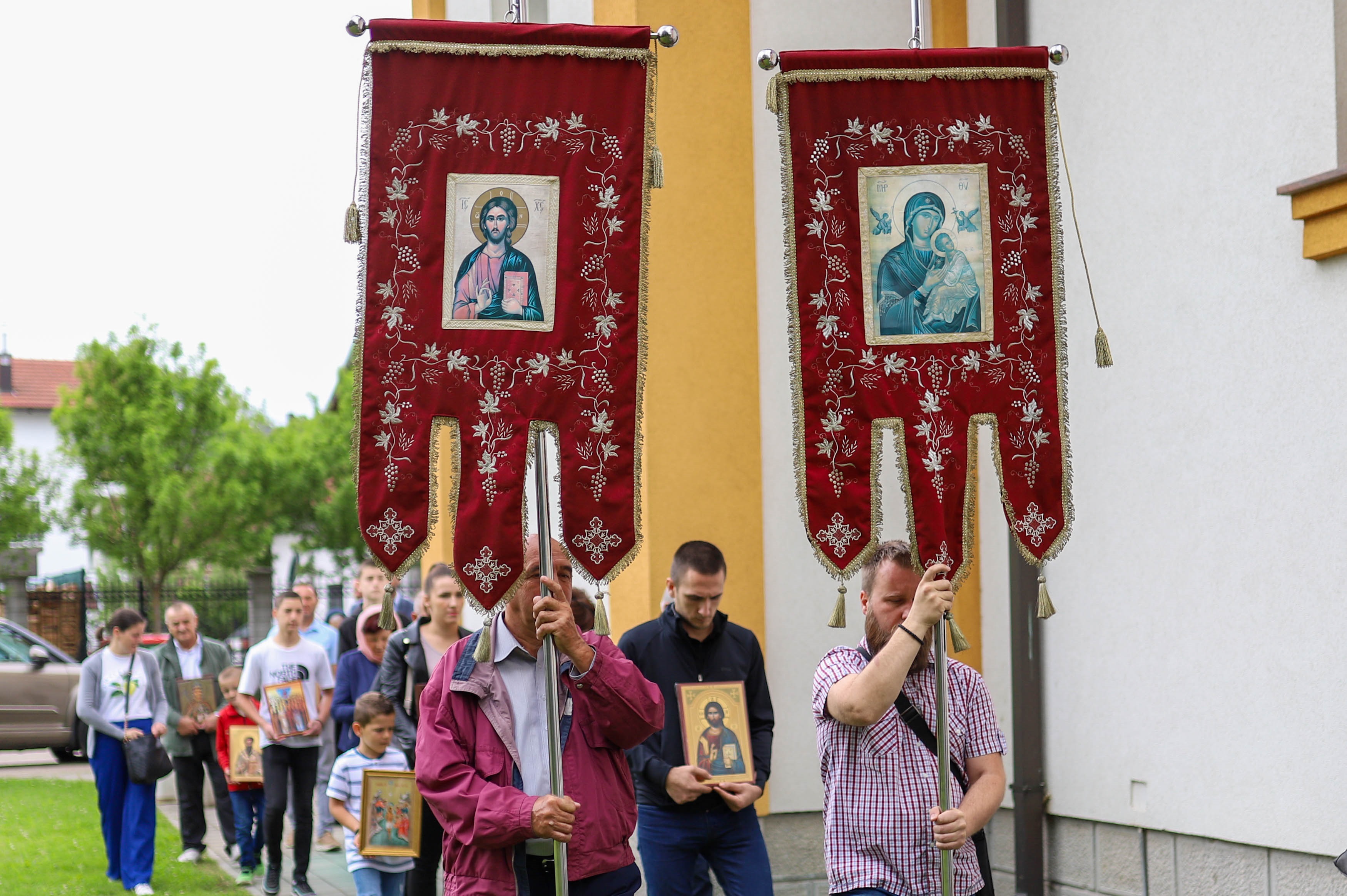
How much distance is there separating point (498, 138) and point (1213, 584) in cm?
435

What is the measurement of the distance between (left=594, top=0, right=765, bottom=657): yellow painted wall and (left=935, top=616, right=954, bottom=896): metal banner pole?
13.6 ft

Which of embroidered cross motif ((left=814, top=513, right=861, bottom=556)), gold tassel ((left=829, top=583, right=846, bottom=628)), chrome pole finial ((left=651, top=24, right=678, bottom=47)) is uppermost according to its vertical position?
chrome pole finial ((left=651, top=24, right=678, bottom=47))

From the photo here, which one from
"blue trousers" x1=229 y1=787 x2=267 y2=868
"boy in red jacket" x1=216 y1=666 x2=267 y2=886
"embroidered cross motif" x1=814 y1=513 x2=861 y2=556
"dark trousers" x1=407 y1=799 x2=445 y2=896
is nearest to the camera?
"embroidered cross motif" x1=814 y1=513 x2=861 y2=556

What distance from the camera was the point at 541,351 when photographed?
15.8 ft

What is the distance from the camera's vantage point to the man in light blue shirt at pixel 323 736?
→ 11.4m

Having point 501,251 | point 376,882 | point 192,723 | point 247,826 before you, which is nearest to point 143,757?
point 192,723

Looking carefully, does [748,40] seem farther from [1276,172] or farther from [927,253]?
[927,253]

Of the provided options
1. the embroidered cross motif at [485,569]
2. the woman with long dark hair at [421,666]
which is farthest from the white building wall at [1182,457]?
the embroidered cross motif at [485,569]

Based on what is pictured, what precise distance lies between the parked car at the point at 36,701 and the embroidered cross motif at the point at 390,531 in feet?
52.1

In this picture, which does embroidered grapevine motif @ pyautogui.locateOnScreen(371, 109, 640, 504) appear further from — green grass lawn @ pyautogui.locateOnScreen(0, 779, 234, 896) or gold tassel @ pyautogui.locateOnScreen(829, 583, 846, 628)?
green grass lawn @ pyautogui.locateOnScreen(0, 779, 234, 896)

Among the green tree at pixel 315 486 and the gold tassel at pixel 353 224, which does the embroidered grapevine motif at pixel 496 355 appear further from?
the green tree at pixel 315 486

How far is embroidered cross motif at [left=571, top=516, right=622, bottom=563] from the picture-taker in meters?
4.78

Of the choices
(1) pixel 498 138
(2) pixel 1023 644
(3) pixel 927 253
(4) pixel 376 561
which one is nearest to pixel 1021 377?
(3) pixel 927 253

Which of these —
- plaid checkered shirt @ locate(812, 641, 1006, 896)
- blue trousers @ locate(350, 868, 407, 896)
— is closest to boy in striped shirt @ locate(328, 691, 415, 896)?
blue trousers @ locate(350, 868, 407, 896)
